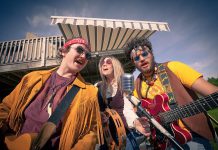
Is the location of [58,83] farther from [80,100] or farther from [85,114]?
[85,114]

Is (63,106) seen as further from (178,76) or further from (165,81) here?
(178,76)

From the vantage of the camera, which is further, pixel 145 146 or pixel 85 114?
pixel 145 146

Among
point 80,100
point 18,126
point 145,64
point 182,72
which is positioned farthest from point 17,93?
point 182,72

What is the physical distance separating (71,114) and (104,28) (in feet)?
10.1

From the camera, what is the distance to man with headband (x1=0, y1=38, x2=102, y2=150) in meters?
1.45

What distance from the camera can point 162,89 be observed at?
205cm

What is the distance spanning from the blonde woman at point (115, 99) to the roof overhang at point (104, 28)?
144cm

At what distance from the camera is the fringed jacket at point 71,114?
144 centimetres

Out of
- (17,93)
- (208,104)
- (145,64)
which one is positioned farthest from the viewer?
(145,64)

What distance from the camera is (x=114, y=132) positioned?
213cm

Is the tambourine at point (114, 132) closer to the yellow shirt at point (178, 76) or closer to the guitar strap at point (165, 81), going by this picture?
the yellow shirt at point (178, 76)

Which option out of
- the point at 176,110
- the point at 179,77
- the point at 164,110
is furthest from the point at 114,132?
the point at 179,77

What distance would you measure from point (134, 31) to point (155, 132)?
318cm

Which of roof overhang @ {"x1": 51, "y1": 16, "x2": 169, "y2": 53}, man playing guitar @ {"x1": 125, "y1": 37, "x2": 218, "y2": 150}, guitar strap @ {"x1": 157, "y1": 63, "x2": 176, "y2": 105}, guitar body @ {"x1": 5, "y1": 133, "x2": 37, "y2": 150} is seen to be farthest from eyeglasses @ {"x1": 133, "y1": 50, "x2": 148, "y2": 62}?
roof overhang @ {"x1": 51, "y1": 16, "x2": 169, "y2": 53}
